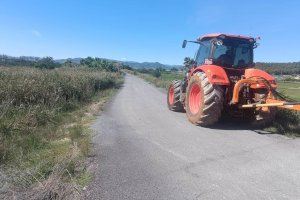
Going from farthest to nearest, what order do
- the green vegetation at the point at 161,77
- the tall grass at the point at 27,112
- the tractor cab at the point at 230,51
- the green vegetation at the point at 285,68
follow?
the green vegetation at the point at 285,68 → the green vegetation at the point at 161,77 → the tractor cab at the point at 230,51 → the tall grass at the point at 27,112

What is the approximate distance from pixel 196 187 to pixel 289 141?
3885 millimetres

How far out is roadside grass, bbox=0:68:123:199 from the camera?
16.8 ft

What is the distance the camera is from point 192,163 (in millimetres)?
6500

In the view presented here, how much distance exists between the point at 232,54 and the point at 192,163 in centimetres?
543

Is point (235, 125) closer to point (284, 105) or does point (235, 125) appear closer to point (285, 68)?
point (284, 105)

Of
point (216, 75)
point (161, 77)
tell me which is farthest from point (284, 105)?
point (161, 77)

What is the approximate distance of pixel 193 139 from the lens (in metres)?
8.48

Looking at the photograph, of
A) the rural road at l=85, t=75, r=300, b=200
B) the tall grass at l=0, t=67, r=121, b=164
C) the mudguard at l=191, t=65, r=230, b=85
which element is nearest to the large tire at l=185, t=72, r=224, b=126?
the mudguard at l=191, t=65, r=230, b=85

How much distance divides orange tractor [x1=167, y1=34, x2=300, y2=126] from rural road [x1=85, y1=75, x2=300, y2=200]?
0.53 meters

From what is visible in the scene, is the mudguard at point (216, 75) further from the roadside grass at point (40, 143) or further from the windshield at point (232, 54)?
the roadside grass at point (40, 143)

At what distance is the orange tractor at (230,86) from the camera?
30.9 ft

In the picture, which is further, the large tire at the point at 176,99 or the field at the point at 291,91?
the field at the point at 291,91

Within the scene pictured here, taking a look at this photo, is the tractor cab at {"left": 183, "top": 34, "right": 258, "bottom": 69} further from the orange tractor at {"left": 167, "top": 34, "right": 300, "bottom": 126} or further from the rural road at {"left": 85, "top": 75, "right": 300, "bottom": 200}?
the rural road at {"left": 85, "top": 75, "right": 300, "bottom": 200}

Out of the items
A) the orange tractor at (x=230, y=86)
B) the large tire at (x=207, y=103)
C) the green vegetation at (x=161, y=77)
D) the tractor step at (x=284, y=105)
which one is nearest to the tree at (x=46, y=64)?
the green vegetation at (x=161, y=77)
